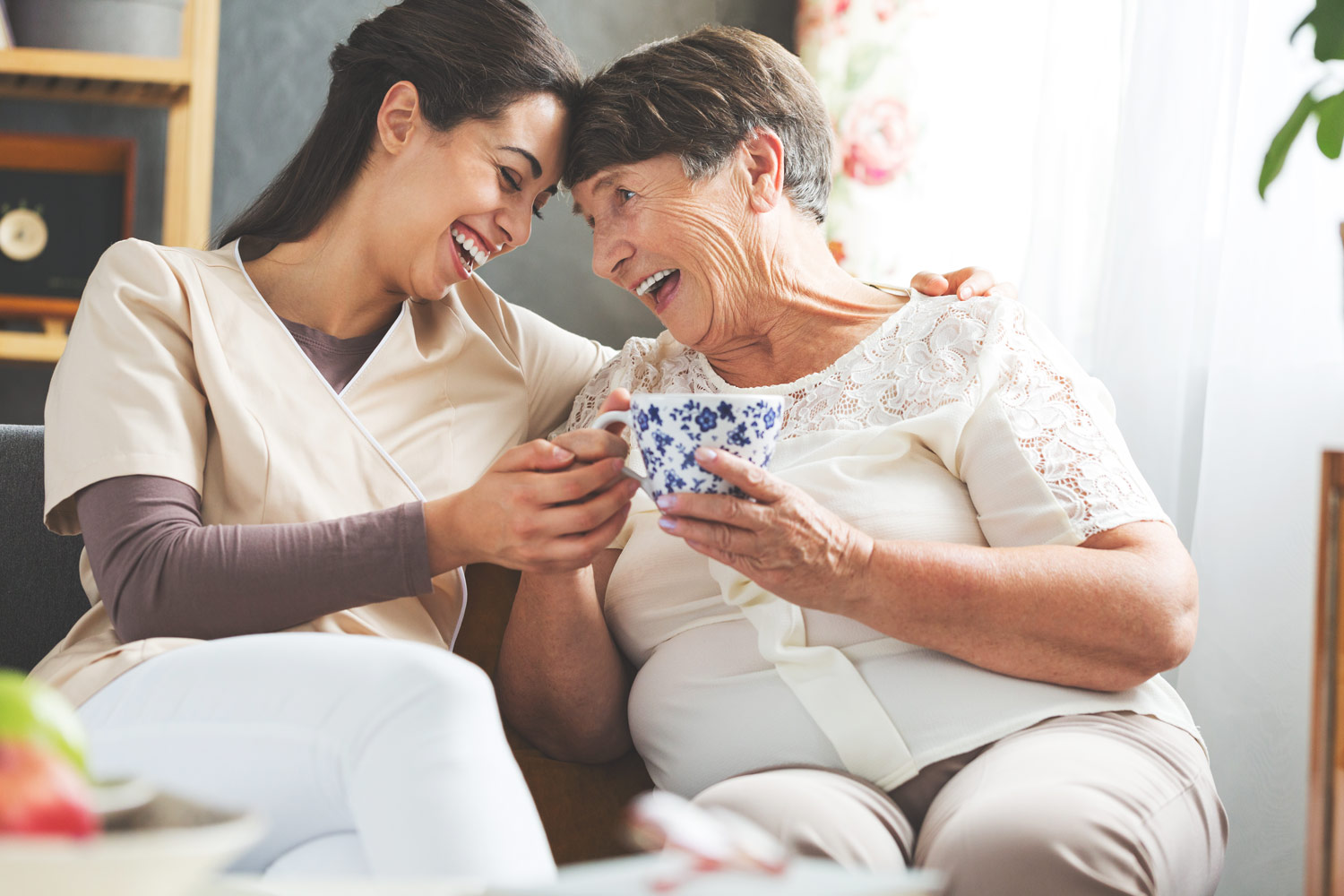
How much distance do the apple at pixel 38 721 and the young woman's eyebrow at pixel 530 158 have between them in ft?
3.41

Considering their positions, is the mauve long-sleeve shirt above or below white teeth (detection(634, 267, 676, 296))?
below

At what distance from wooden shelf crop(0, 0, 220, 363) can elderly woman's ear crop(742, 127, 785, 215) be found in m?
1.12

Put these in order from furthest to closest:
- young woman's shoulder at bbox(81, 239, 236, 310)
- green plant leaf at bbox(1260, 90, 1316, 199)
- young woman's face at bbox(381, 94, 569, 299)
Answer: young woman's face at bbox(381, 94, 569, 299) → young woman's shoulder at bbox(81, 239, 236, 310) → green plant leaf at bbox(1260, 90, 1316, 199)

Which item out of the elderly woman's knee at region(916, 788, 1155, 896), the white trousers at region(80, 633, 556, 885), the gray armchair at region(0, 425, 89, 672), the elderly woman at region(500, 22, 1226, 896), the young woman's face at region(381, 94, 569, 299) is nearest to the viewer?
the white trousers at region(80, 633, 556, 885)

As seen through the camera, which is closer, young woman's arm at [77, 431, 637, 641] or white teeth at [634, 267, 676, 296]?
young woman's arm at [77, 431, 637, 641]

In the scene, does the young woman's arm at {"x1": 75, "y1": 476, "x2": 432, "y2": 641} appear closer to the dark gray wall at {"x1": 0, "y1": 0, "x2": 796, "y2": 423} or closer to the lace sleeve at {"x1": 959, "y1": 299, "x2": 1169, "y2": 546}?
the lace sleeve at {"x1": 959, "y1": 299, "x2": 1169, "y2": 546}

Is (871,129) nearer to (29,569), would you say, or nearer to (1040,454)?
(1040,454)

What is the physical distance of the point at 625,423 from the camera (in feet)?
3.51

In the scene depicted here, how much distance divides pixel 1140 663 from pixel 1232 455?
62 cm

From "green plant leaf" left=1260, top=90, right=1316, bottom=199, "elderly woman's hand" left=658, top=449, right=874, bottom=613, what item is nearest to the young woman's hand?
"elderly woman's hand" left=658, top=449, right=874, bottom=613

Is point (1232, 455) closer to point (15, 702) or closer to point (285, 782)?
point (285, 782)

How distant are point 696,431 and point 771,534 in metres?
0.13

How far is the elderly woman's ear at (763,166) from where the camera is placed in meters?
1.47

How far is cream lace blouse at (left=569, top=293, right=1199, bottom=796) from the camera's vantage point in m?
1.14
